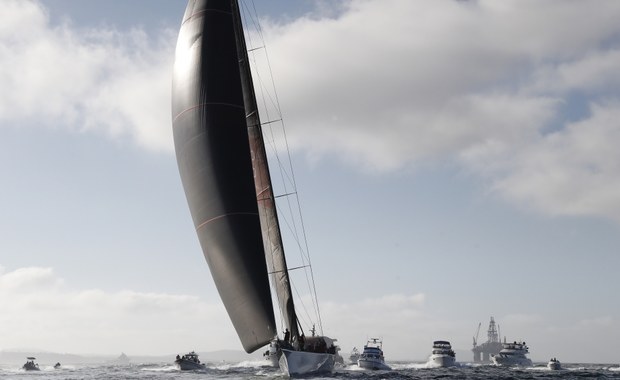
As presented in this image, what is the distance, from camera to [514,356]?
10812cm

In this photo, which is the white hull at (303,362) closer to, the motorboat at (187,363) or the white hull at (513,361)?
the motorboat at (187,363)

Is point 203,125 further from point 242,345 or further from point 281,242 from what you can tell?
point 242,345

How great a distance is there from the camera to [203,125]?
32.9 m

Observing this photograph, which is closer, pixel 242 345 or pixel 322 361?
pixel 242 345

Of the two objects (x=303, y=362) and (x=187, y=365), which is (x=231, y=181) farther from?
(x=187, y=365)

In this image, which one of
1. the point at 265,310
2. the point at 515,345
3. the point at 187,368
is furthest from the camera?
the point at 515,345

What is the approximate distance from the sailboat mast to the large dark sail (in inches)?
92.7

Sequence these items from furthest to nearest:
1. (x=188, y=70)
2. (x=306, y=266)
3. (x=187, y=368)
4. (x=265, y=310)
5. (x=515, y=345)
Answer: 1. (x=515, y=345)
2. (x=187, y=368)
3. (x=306, y=266)
4. (x=188, y=70)
5. (x=265, y=310)

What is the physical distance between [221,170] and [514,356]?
92290mm

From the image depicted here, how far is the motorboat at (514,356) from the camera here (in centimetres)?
10769

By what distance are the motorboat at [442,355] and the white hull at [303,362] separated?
6241cm

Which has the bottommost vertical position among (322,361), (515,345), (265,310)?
(515,345)

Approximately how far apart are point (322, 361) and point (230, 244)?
975cm

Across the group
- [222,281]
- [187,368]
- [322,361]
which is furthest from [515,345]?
[222,281]
